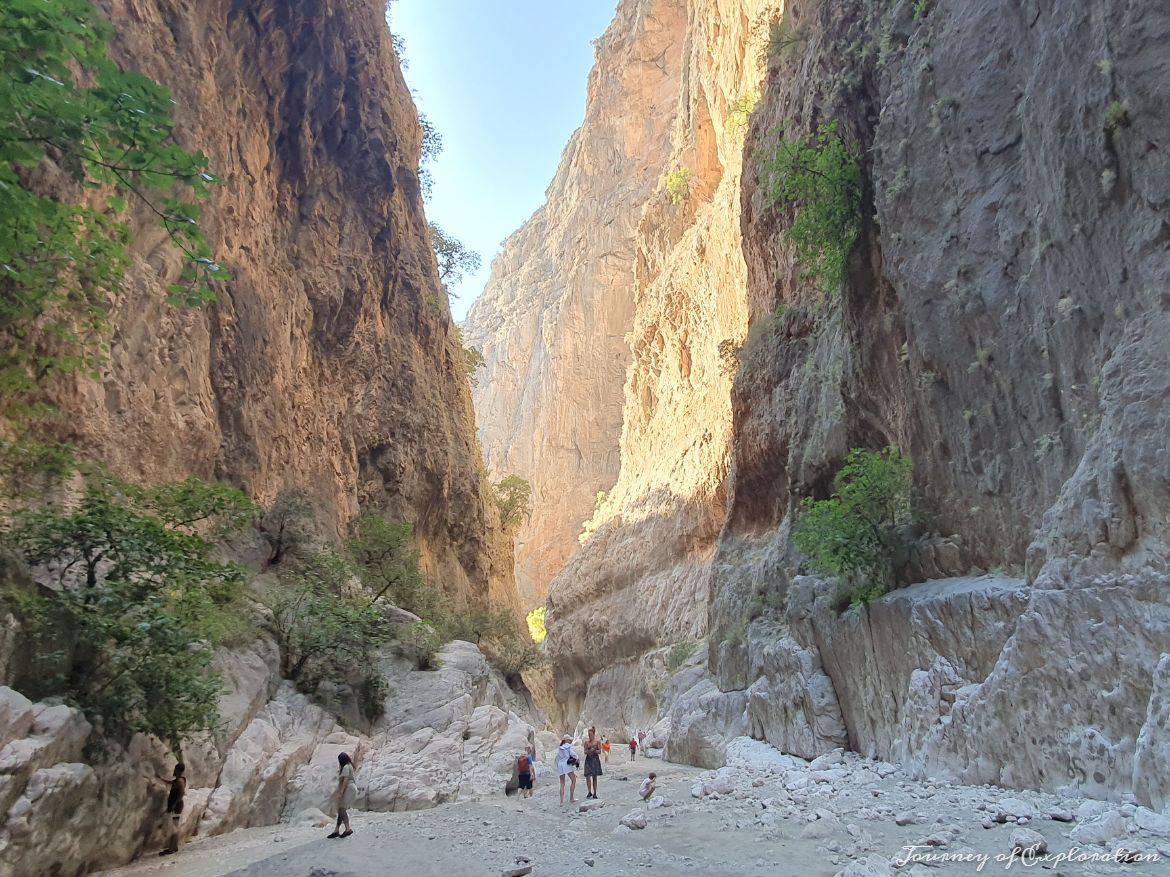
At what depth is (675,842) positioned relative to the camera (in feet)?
23.8

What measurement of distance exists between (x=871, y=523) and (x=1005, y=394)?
9.88 ft

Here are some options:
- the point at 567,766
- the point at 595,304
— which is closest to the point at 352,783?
the point at 567,766

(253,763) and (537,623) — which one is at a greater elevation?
(537,623)

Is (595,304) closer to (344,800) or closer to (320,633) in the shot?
(320,633)

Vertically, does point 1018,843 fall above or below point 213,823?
above

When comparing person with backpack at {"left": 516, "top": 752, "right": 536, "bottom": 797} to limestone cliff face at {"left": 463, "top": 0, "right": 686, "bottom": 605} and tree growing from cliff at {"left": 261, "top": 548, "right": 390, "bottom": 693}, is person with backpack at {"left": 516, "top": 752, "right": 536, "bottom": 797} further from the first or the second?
limestone cliff face at {"left": 463, "top": 0, "right": 686, "bottom": 605}

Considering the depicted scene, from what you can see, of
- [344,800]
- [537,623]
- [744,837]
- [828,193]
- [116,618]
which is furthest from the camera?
[537,623]

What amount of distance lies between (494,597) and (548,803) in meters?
21.6

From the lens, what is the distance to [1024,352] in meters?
8.88

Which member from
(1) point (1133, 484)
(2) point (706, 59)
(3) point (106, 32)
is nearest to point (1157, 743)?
(1) point (1133, 484)

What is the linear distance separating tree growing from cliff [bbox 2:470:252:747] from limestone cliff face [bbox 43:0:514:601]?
3.85 metres

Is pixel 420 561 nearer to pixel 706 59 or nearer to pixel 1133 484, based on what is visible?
pixel 1133 484

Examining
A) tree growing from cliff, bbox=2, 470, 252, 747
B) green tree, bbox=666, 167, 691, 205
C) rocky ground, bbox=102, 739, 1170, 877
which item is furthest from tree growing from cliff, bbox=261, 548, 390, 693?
green tree, bbox=666, 167, 691, 205

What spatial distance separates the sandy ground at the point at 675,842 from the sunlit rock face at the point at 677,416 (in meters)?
21.1
